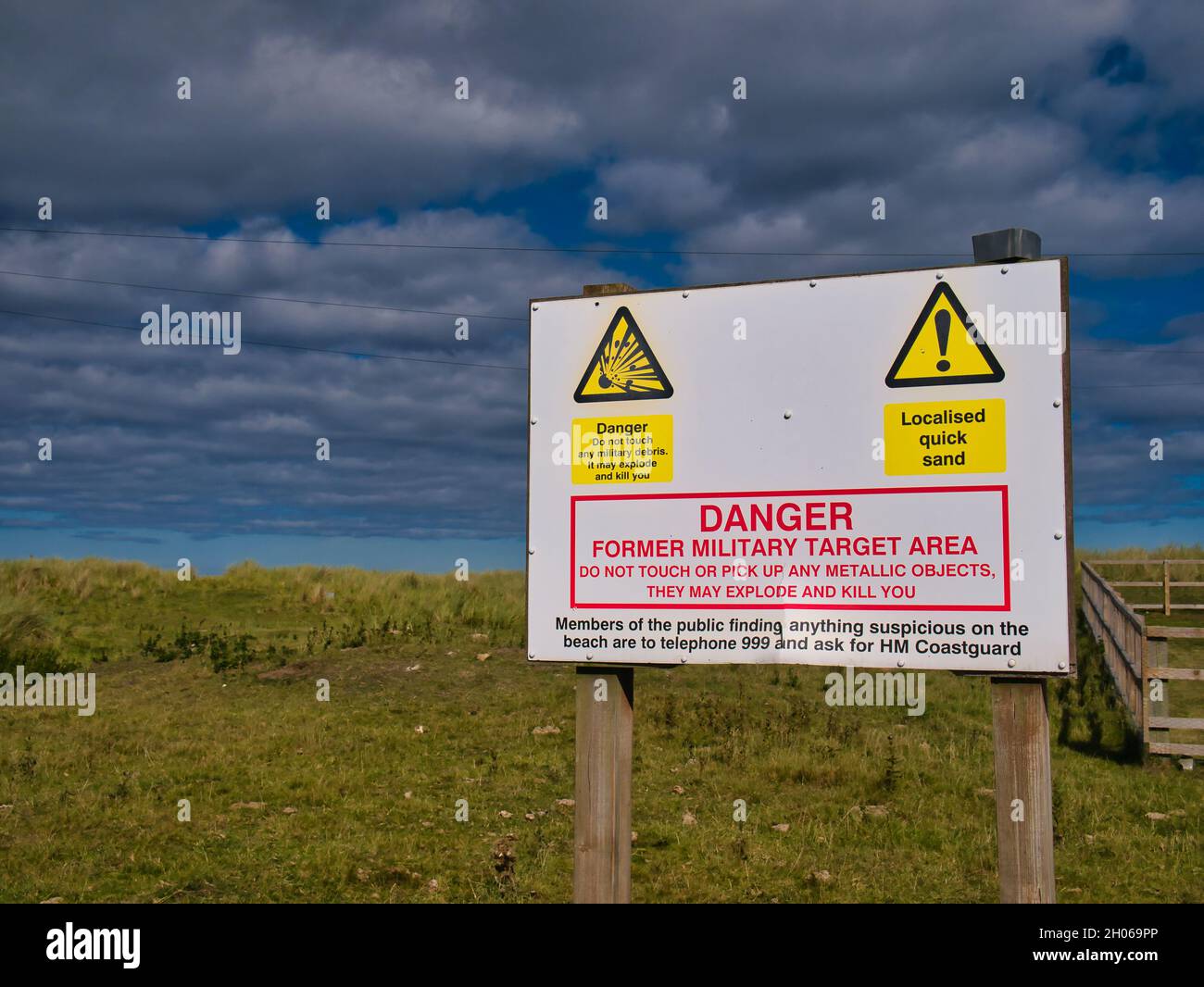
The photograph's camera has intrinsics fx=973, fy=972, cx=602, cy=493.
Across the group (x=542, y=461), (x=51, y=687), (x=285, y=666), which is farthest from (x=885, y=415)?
(x=51, y=687)

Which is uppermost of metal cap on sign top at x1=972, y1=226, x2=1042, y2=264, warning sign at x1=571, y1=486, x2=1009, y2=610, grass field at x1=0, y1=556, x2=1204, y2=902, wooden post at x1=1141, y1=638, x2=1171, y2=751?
metal cap on sign top at x1=972, y1=226, x2=1042, y2=264

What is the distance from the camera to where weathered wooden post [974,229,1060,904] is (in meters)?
4.04

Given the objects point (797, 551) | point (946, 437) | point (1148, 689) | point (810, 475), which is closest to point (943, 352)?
point (946, 437)

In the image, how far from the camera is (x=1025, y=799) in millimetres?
4039

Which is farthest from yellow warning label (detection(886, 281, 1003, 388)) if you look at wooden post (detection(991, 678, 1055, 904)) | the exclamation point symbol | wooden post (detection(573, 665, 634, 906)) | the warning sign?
wooden post (detection(573, 665, 634, 906))

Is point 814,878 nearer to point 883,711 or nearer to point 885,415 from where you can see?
point 885,415

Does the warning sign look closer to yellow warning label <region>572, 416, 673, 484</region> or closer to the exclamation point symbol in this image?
yellow warning label <region>572, 416, 673, 484</region>

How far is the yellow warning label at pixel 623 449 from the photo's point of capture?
183 inches

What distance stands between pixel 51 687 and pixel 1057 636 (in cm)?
1455

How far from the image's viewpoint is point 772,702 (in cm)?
1266

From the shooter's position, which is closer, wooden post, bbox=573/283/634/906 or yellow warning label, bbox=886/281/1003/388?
yellow warning label, bbox=886/281/1003/388

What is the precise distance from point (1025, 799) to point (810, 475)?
63.7 inches

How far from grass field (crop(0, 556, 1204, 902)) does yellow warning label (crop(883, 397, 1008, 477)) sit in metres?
3.56

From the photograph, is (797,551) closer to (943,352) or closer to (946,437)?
(946,437)
